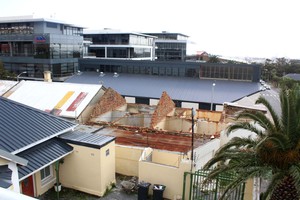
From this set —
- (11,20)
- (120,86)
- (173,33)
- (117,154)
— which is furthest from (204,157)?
(173,33)

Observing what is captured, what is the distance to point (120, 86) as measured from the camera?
40.3 metres


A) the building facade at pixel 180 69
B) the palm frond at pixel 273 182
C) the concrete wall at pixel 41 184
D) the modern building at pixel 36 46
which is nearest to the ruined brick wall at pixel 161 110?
the concrete wall at pixel 41 184

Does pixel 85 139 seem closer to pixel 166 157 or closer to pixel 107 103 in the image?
pixel 166 157

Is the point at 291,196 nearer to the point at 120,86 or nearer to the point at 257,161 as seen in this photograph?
the point at 257,161

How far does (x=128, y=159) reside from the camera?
17.3 m

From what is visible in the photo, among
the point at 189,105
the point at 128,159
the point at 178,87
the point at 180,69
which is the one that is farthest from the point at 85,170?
the point at 180,69

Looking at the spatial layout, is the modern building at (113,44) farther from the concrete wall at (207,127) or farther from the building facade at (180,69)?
the concrete wall at (207,127)

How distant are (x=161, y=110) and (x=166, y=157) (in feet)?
26.4

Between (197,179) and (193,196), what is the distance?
0.96m

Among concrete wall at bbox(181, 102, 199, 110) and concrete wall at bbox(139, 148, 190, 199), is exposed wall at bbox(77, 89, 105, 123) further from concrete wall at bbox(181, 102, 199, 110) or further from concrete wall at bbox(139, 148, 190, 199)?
concrete wall at bbox(181, 102, 199, 110)

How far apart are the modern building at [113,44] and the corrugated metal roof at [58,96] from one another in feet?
137

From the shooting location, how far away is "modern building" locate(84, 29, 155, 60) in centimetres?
6924

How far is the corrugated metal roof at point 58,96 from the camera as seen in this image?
24078mm

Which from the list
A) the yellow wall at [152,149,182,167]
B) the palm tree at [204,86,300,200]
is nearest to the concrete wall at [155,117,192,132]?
the yellow wall at [152,149,182,167]
